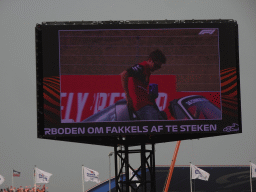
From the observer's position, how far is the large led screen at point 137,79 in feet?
62.4

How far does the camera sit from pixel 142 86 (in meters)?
19.4

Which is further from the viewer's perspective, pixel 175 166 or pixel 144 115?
pixel 175 166

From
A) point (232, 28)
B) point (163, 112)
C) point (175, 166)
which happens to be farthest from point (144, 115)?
point (175, 166)

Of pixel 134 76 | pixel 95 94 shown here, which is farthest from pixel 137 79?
pixel 95 94

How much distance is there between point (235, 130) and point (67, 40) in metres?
6.52

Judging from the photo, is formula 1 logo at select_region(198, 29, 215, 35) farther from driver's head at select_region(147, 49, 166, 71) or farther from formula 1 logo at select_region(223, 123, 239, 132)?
formula 1 logo at select_region(223, 123, 239, 132)

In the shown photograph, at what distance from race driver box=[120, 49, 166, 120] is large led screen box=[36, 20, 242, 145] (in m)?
0.03

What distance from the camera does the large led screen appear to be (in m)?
19.0

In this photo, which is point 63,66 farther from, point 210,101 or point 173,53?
point 210,101

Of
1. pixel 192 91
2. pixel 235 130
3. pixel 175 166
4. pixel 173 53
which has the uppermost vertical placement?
pixel 173 53

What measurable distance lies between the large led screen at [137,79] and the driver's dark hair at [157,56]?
3cm

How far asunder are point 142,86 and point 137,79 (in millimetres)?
297

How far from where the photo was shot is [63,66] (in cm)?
1917

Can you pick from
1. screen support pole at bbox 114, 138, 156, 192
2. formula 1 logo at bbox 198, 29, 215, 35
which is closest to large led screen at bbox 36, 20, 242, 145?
formula 1 logo at bbox 198, 29, 215, 35
